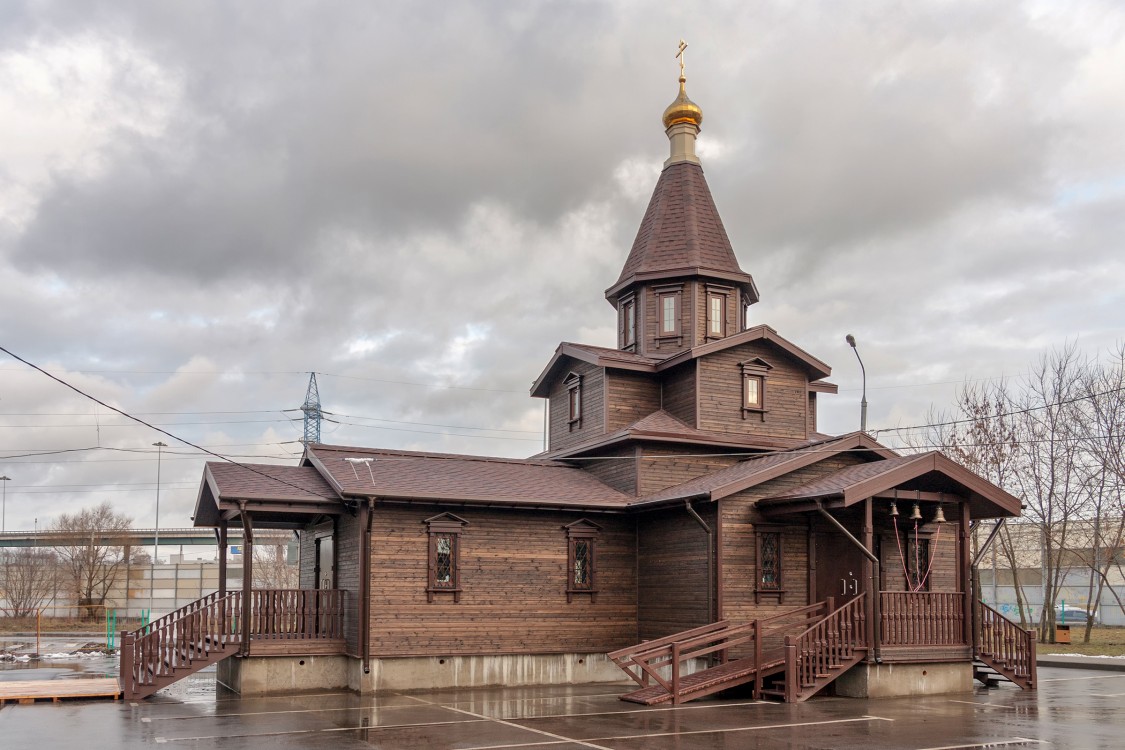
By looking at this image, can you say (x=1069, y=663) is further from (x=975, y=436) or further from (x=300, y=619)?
(x=300, y=619)

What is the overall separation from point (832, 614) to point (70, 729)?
41.4ft

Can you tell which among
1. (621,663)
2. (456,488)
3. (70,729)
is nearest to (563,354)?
(456,488)

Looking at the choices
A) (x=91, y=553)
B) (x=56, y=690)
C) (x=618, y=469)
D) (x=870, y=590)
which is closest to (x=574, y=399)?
(x=618, y=469)

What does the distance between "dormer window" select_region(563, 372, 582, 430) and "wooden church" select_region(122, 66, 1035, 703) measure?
3.10 ft

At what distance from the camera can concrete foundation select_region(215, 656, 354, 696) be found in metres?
20.4

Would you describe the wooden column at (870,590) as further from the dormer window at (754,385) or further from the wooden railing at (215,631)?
the wooden railing at (215,631)

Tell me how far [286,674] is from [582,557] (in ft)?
21.6

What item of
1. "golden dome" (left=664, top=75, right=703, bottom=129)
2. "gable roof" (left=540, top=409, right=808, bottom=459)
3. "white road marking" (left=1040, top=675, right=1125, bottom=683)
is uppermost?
"golden dome" (left=664, top=75, right=703, bottom=129)

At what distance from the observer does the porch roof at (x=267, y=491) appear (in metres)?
20.5

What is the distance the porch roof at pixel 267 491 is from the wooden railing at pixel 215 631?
1617 mm

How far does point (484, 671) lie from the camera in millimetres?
21750

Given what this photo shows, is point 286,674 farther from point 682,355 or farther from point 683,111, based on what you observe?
point 683,111

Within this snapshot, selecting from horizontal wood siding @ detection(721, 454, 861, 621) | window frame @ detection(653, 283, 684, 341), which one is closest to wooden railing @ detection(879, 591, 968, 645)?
horizontal wood siding @ detection(721, 454, 861, 621)

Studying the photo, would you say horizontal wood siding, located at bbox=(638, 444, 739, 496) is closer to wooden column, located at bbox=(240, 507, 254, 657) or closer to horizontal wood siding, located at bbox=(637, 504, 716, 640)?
horizontal wood siding, located at bbox=(637, 504, 716, 640)
